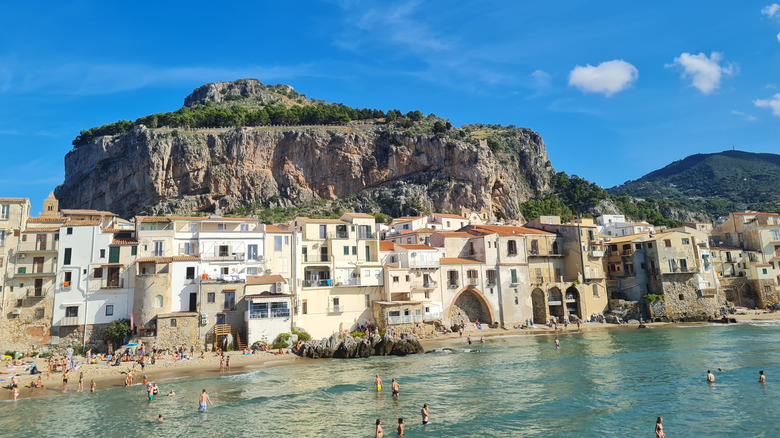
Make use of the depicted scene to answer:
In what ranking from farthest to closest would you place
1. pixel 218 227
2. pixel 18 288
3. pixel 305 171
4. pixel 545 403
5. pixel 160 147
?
1. pixel 305 171
2. pixel 160 147
3. pixel 218 227
4. pixel 18 288
5. pixel 545 403

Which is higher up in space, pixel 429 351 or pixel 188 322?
pixel 188 322

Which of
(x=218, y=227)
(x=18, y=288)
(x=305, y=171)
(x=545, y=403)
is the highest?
(x=305, y=171)

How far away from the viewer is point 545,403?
91.7ft

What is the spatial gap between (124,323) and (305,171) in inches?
3304

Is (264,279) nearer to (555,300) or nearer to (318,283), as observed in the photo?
(318,283)

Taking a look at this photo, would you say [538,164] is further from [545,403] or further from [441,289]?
[545,403]

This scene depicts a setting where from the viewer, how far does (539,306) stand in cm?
6297

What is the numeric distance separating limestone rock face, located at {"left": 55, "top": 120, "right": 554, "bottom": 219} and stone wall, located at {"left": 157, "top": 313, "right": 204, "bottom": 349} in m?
71.9

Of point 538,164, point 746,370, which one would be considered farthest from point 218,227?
point 538,164

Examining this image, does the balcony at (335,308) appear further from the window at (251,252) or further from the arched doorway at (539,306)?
the arched doorway at (539,306)

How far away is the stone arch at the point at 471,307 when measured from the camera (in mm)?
58266

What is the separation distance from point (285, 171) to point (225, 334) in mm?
83562

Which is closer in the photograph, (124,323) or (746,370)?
(746,370)

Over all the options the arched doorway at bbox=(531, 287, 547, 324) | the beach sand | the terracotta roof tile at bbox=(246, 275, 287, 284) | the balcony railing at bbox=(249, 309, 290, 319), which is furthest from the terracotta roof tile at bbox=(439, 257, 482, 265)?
the beach sand
